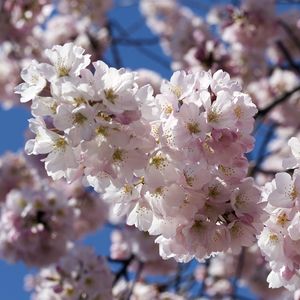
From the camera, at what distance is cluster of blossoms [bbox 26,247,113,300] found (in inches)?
136

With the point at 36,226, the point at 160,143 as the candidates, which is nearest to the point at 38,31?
the point at 36,226

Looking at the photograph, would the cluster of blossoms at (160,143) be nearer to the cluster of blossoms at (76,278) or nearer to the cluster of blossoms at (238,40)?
the cluster of blossoms at (76,278)

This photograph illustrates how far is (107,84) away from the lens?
1774 mm

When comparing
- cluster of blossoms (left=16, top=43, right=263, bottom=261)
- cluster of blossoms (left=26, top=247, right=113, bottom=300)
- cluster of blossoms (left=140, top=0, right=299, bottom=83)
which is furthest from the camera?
cluster of blossoms (left=140, top=0, right=299, bottom=83)

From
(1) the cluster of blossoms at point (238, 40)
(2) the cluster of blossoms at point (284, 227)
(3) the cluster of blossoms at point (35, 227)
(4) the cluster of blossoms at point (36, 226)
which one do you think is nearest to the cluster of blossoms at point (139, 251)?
(4) the cluster of blossoms at point (36, 226)

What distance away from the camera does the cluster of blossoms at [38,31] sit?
478 centimetres

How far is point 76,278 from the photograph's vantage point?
364 centimetres

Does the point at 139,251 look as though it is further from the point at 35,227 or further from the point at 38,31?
the point at 38,31

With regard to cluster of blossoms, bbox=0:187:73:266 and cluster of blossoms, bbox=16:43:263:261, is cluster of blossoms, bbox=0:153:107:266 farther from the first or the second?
cluster of blossoms, bbox=16:43:263:261

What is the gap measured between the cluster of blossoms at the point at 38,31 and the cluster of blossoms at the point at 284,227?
3.19 meters

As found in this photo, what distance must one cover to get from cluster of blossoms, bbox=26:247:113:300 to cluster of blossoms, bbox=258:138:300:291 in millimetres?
1604

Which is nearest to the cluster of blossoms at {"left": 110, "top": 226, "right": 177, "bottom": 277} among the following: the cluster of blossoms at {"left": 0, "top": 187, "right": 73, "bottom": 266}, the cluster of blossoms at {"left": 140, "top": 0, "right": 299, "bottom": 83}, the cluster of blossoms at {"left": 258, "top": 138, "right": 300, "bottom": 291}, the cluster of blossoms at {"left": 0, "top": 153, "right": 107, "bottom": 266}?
the cluster of blossoms at {"left": 0, "top": 153, "right": 107, "bottom": 266}

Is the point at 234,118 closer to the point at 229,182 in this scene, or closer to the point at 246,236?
the point at 229,182

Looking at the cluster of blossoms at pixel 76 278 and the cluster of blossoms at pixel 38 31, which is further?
the cluster of blossoms at pixel 38 31
